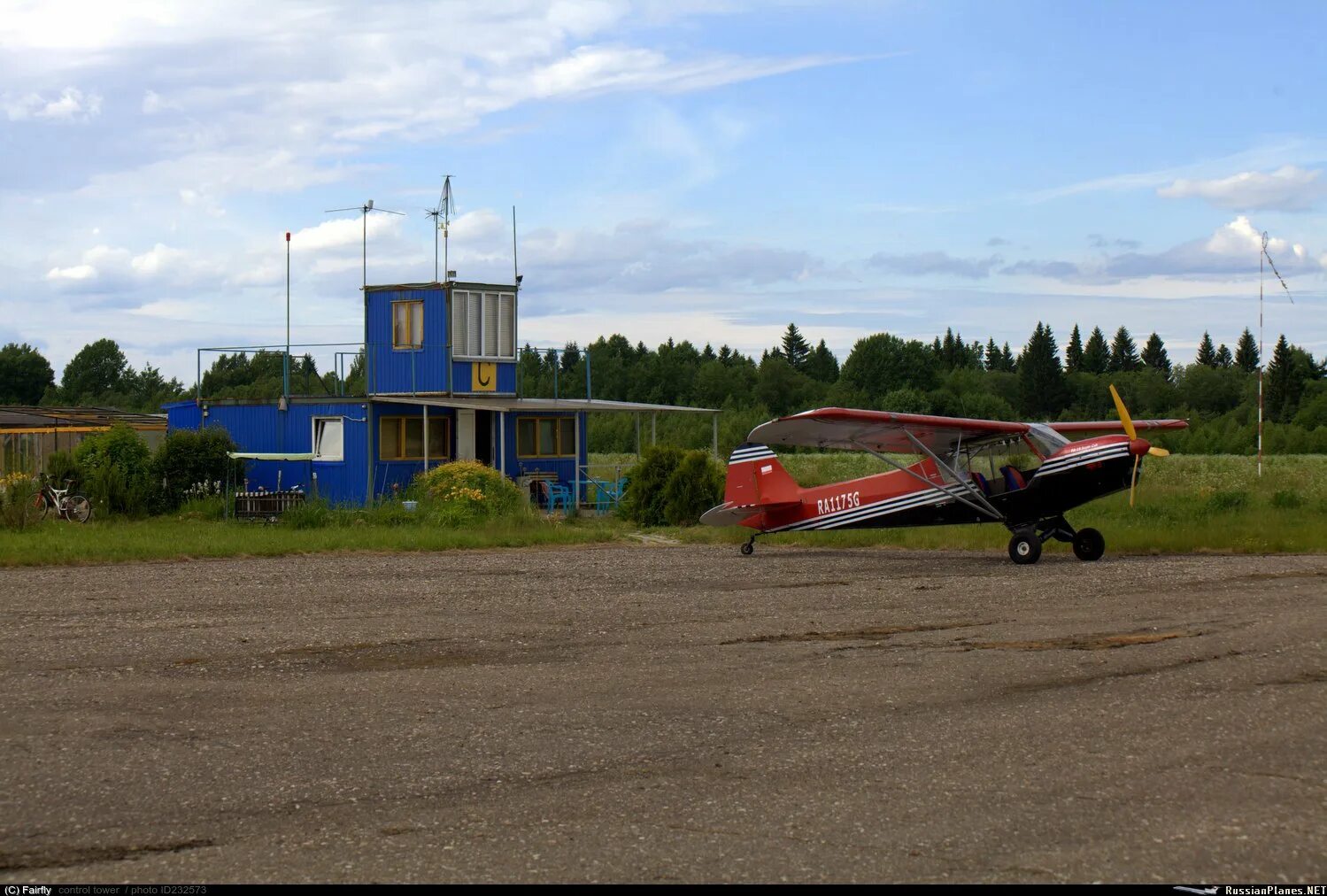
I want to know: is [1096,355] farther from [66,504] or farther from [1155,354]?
[66,504]

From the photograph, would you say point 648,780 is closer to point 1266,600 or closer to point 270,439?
point 1266,600

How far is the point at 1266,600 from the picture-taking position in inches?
497

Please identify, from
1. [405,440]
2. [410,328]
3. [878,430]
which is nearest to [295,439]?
[405,440]

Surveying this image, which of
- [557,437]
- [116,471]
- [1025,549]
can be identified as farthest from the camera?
[557,437]

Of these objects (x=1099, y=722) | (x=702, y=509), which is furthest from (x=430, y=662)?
(x=702, y=509)

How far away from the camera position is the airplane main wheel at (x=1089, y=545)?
17.2m

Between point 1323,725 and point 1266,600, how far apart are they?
572 centimetres

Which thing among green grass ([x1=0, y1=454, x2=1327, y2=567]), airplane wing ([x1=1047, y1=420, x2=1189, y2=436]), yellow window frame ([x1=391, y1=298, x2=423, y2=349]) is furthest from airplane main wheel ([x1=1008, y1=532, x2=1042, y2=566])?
yellow window frame ([x1=391, y1=298, x2=423, y2=349])

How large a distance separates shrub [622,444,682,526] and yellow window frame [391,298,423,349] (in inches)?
211

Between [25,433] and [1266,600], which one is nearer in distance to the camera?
[1266,600]

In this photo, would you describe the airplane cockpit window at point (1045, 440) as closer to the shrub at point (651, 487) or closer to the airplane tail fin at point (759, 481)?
the airplane tail fin at point (759, 481)

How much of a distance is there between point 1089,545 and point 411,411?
13869 millimetres

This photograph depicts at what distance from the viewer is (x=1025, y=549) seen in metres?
16.9

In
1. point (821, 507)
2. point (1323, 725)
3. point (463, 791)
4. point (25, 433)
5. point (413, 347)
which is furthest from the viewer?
point (25, 433)
